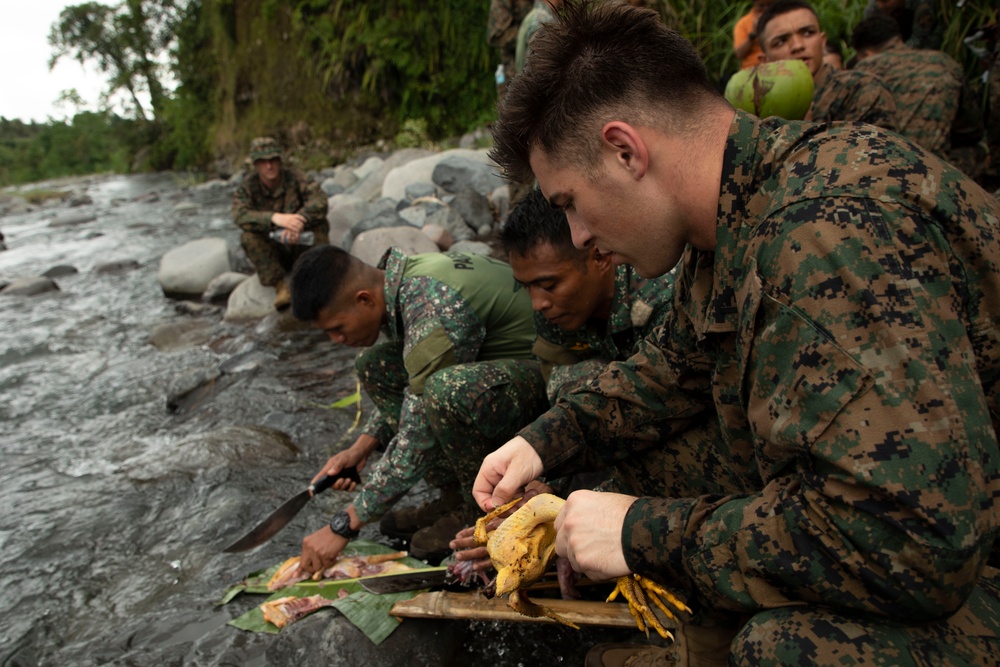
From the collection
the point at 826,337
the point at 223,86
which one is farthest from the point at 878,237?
the point at 223,86

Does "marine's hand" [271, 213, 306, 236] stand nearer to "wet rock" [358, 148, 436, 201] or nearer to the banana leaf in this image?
"wet rock" [358, 148, 436, 201]

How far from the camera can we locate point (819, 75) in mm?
4016

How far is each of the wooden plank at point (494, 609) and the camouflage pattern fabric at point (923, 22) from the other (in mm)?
4849

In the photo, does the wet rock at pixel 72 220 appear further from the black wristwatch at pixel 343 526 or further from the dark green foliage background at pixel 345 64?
the black wristwatch at pixel 343 526

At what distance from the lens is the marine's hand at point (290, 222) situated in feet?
22.0

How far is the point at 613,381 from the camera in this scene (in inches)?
74.5

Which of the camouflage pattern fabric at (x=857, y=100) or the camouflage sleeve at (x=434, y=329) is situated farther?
the camouflage pattern fabric at (x=857, y=100)

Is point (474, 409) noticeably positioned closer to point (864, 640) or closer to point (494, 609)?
point (494, 609)

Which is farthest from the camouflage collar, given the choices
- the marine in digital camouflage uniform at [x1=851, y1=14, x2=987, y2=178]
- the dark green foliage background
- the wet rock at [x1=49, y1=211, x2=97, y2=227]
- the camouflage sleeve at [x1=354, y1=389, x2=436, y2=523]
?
the wet rock at [x1=49, y1=211, x2=97, y2=227]

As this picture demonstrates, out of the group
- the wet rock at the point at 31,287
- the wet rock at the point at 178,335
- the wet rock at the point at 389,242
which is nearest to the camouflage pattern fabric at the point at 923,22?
the wet rock at the point at 389,242

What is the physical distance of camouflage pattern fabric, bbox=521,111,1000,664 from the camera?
972 mm

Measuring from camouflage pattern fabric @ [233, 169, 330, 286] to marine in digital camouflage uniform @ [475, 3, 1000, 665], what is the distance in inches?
233

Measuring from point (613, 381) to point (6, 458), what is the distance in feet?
14.3

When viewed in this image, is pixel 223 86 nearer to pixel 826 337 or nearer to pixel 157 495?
pixel 157 495
